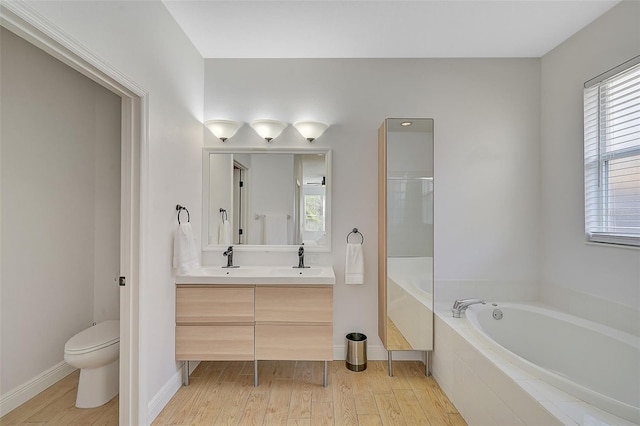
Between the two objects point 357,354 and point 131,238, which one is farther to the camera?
point 357,354

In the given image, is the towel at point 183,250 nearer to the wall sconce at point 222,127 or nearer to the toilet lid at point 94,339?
the toilet lid at point 94,339

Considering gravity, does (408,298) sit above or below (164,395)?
above

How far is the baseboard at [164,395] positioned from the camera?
1.87 metres

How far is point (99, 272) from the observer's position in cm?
257

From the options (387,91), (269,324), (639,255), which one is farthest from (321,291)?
(639,255)

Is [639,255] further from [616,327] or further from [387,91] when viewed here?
[387,91]

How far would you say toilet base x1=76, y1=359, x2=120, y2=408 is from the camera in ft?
6.50

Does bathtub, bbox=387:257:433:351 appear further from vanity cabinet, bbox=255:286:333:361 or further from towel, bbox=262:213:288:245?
towel, bbox=262:213:288:245

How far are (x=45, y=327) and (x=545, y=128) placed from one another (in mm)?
4270

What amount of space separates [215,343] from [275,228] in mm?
1023

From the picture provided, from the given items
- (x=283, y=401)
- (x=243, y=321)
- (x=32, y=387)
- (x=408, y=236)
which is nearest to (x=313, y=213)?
(x=408, y=236)

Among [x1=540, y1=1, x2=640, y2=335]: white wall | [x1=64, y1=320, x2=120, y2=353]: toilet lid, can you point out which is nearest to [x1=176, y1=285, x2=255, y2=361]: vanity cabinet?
[x1=64, y1=320, x2=120, y2=353]: toilet lid

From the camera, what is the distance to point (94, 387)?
1992mm

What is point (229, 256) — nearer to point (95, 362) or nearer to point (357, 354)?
point (95, 362)
